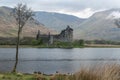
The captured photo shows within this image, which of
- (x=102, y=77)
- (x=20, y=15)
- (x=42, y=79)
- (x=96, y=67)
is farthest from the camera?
(x=20, y=15)

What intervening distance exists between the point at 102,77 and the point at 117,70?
3.89ft

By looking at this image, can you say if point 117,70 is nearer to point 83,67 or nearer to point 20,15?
point 83,67

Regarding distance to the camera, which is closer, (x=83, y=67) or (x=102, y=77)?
(x=102, y=77)

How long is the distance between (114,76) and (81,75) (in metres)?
0.93

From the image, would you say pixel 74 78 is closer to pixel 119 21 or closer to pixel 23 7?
pixel 119 21

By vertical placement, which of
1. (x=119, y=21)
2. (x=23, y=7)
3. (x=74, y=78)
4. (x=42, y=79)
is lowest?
(x=42, y=79)

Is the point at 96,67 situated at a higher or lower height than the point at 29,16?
lower

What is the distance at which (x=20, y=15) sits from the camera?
3288cm

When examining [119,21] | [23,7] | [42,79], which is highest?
[23,7]

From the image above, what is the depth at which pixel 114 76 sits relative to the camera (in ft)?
30.3

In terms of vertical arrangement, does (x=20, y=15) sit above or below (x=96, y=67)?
above

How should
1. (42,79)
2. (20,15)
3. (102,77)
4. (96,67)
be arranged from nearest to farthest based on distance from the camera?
(102,77)
(96,67)
(42,79)
(20,15)

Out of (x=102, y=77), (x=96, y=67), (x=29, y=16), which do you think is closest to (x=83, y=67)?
(x=96, y=67)

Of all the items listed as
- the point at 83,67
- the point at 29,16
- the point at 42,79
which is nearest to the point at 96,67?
the point at 83,67
